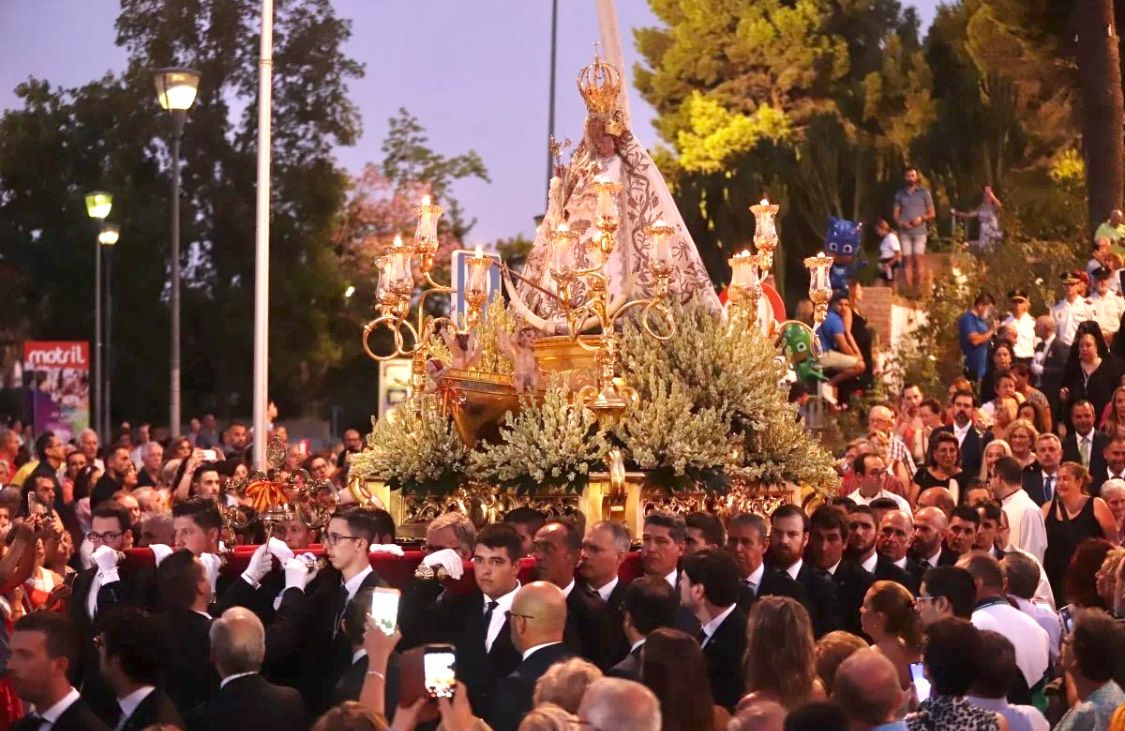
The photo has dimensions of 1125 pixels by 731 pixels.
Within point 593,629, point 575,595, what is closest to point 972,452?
point 575,595

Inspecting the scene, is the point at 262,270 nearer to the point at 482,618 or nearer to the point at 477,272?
the point at 477,272

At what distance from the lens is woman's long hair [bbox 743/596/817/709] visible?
7.35 m

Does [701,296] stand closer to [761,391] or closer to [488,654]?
[761,391]

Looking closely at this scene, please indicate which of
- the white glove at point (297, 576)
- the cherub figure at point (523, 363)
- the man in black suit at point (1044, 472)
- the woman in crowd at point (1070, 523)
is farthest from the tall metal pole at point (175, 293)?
the white glove at point (297, 576)

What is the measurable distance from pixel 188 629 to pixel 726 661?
2296mm

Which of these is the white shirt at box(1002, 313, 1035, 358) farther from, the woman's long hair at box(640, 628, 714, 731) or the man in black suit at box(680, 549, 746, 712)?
the woman's long hair at box(640, 628, 714, 731)

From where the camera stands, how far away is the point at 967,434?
16188 mm

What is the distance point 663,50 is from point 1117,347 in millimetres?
36382

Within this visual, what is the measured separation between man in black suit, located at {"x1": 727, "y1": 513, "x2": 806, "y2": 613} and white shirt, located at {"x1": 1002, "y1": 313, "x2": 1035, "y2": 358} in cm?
1206

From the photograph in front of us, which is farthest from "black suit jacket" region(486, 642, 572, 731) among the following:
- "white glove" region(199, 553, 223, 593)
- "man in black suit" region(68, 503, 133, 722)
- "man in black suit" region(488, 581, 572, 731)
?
"white glove" region(199, 553, 223, 593)

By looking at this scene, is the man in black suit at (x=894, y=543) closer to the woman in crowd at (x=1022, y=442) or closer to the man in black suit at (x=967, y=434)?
the woman in crowd at (x=1022, y=442)

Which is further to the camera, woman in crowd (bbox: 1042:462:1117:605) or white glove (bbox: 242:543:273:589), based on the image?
woman in crowd (bbox: 1042:462:1117:605)

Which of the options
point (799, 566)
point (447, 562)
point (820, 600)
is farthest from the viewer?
point (799, 566)

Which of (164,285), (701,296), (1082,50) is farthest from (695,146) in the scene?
(701,296)
